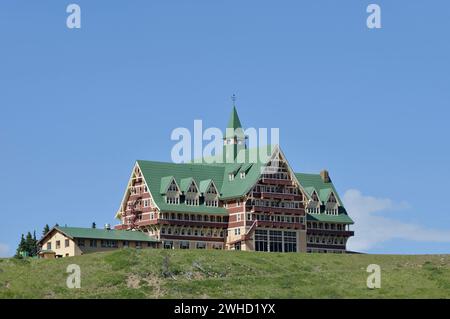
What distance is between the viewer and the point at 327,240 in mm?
175375

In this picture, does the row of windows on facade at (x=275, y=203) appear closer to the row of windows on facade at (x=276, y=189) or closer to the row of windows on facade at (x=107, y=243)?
the row of windows on facade at (x=276, y=189)

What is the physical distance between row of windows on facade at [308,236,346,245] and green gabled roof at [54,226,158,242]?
77.0ft

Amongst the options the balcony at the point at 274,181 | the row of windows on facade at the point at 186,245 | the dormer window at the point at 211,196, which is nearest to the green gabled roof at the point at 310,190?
the balcony at the point at 274,181

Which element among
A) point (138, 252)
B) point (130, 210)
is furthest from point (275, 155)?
point (138, 252)

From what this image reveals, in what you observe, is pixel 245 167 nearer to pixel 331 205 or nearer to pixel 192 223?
pixel 192 223

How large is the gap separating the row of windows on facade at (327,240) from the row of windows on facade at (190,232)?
44.7 feet

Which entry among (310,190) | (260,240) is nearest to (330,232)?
(310,190)

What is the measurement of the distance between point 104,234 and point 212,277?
75.8 ft

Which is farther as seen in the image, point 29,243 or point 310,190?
point 29,243

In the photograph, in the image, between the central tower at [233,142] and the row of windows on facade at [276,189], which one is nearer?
the row of windows on facade at [276,189]

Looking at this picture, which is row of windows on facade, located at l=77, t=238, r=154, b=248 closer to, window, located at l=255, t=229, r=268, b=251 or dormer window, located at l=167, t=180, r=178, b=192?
dormer window, located at l=167, t=180, r=178, b=192

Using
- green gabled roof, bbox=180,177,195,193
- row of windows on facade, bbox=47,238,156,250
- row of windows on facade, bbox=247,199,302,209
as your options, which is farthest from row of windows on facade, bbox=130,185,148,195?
row of windows on facade, bbox=247,199,302,209

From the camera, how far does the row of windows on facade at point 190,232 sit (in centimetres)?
16188
